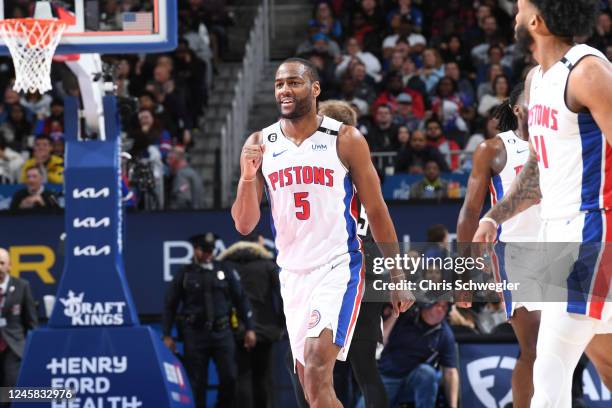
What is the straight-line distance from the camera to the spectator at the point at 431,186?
46.8 ft

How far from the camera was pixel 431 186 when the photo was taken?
1427cm

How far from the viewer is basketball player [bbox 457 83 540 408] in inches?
297

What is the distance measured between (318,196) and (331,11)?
43.6 ft

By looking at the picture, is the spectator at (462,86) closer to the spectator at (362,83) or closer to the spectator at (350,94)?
the spectator at (362,83)

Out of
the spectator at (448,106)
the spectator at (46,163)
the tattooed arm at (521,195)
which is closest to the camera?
the tattooed arm at (521,195)

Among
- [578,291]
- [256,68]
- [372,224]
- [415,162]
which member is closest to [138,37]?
[372,224]

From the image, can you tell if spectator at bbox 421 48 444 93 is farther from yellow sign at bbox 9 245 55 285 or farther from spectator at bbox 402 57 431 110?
yellow sign at bbox 9 245 55 285

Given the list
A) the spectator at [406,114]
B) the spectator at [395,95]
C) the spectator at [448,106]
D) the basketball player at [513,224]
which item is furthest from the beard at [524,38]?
the spectator at [395,95]

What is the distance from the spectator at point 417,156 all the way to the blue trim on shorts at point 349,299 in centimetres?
783

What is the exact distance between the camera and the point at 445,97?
1747cm

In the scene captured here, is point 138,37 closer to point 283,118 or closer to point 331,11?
point 283,118

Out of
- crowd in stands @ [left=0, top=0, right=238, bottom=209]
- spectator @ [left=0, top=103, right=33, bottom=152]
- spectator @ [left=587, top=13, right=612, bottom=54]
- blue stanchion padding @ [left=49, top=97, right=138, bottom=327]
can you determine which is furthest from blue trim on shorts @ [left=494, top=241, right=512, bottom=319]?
spectator @ [left=0, top=103, right=33, bottom=152]

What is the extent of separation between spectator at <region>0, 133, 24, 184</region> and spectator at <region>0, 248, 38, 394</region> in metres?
3.34

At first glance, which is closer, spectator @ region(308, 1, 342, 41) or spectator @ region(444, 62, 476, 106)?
spectator @ region(444, 62, 476, 106)
